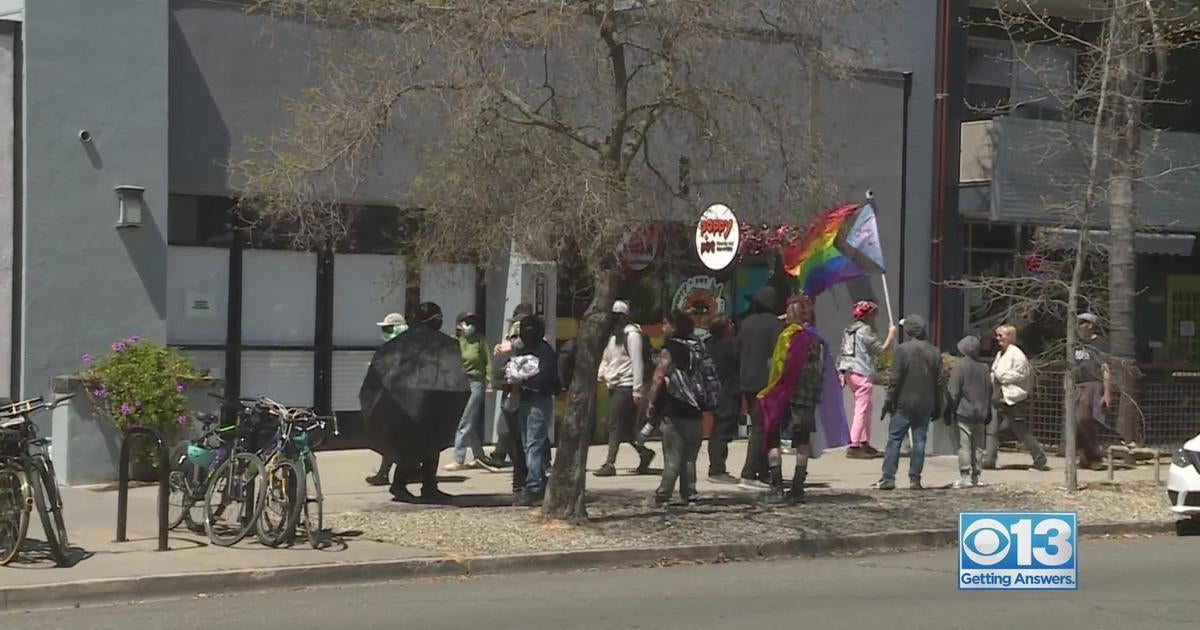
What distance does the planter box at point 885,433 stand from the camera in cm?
1889

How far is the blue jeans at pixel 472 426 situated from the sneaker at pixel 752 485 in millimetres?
2839

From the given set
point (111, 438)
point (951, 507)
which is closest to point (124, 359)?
point (111, 438)

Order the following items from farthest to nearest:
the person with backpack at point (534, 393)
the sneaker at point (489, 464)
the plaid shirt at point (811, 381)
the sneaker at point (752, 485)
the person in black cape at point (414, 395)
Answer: the sneaker at point (489, 464) → the sneaker at point (752, 485) → the plaid shirt at point (811, 381) → the person with backpack at point (534, 393) → the person in black cape at point (414, 395)

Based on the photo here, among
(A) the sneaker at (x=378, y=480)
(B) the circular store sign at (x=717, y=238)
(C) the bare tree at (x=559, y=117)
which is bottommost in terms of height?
(A) the sneaker at (x=378, y=480)

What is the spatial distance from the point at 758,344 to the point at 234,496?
5562 mm

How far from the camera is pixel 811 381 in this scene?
1355 cm

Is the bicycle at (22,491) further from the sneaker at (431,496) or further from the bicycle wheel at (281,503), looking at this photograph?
the sneaker at (431,496)

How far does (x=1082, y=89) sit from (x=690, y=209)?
4646 millimetres

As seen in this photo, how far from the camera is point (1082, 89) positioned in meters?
14.9

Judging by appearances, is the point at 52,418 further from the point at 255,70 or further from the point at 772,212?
the point at 772,212

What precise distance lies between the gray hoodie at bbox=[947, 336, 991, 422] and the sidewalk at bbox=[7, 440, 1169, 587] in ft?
2.76

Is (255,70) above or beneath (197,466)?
above

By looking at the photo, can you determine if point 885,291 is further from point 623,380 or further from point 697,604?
point 697,604

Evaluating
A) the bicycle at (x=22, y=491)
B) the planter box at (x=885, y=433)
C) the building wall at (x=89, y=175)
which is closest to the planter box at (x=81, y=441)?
the building wall at (x=89, y=175)
